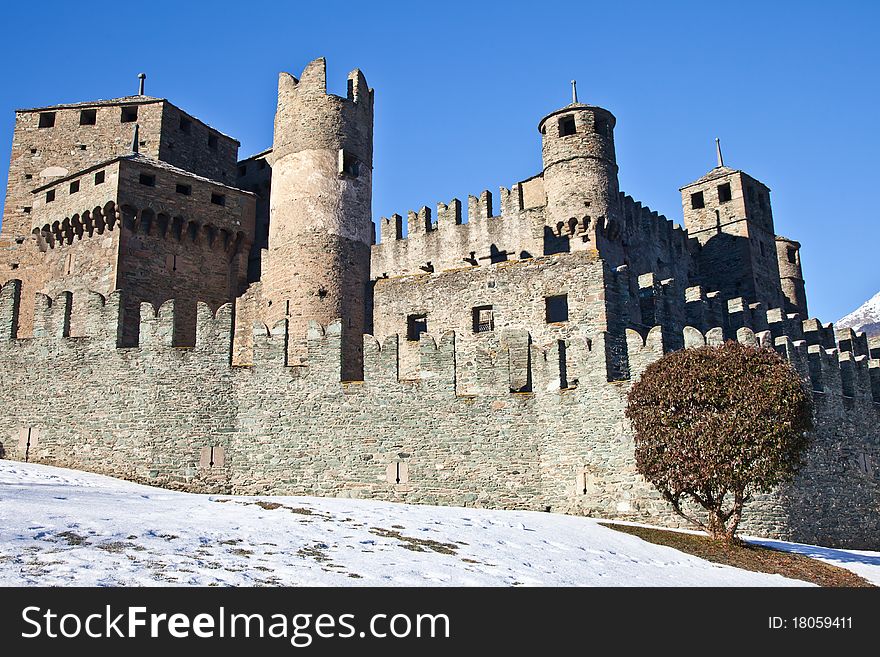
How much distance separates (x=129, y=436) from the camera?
23500 mm

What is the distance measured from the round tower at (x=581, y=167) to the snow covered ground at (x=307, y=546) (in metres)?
18.3

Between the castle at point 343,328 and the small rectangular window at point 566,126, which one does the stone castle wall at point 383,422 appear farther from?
the small rectangular window at point 566,126

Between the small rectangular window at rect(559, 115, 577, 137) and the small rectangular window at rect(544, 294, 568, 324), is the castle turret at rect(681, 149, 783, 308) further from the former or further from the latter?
the small rectangular window at rect(544, 294, 568, 324)

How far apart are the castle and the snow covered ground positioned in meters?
2.43

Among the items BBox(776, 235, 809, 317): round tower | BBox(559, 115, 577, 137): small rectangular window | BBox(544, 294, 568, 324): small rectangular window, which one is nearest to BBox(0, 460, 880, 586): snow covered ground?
BBox(544, 294, 568, 324): small rectangular window

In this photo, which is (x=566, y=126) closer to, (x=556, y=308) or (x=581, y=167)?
(x=581, y=167)

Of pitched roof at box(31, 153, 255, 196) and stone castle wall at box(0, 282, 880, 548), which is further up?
pitched roof at box(31, 153, 255, 196)

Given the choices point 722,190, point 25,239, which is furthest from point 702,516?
point 722,190

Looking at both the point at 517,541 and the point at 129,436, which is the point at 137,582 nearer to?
the point at 517,541

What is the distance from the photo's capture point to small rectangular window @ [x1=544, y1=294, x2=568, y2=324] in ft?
92.2

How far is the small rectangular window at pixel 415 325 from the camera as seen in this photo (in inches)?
1212

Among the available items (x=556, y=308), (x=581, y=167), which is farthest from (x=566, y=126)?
(x=556, y=308)
